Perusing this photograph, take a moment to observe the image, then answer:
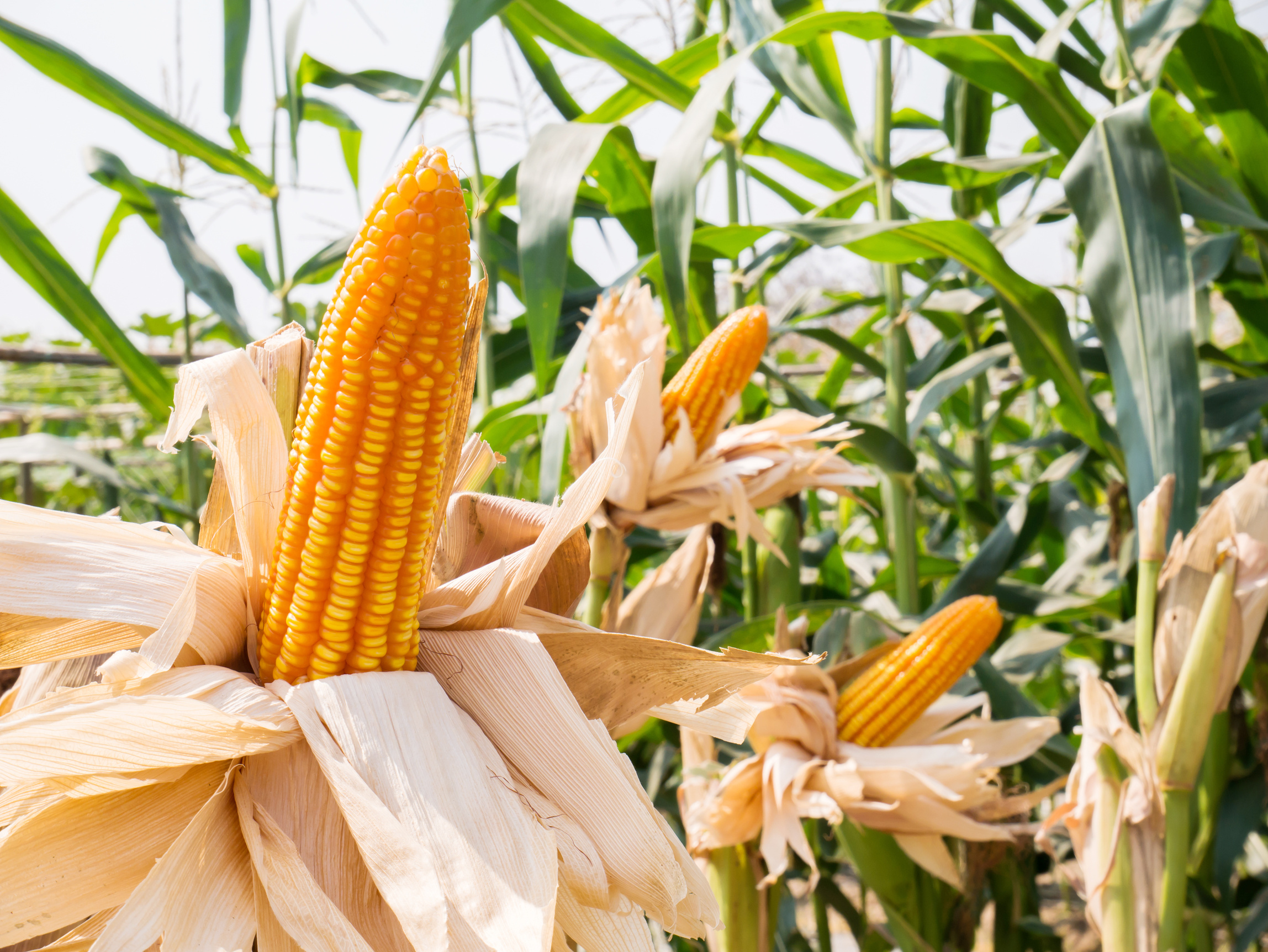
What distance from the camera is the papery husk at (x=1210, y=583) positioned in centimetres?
71

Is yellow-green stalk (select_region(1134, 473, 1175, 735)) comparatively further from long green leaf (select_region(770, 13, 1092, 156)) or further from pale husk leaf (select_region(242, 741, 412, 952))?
pale husk leaf (select_region(242, 741, 412, 952))

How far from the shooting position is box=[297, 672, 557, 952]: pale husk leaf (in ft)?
1.01

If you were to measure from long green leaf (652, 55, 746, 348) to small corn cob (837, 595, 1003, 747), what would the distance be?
353 mm

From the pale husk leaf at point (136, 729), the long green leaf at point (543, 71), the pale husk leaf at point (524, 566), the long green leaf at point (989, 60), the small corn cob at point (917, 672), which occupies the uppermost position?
the long green leaf at point (543, 71)

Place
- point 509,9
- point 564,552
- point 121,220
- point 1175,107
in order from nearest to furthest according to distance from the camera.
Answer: point 564,552, point 1175,107, point 509,9, point 121,220

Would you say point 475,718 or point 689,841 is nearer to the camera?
point 475,718

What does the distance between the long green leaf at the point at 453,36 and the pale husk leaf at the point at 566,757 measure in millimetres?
568

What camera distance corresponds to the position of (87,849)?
1.13 ft

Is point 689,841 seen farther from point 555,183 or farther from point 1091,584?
point 1091,584

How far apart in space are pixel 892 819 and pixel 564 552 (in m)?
0.51

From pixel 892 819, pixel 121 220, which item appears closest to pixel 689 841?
pixel 892 819

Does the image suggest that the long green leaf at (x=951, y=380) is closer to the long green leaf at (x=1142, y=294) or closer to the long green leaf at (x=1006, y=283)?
the long green leaf at (x=1006, y=283)

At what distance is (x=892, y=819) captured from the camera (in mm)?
778

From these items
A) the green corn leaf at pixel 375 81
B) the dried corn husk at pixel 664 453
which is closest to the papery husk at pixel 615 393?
the dried corn husk at pixel 664 453
